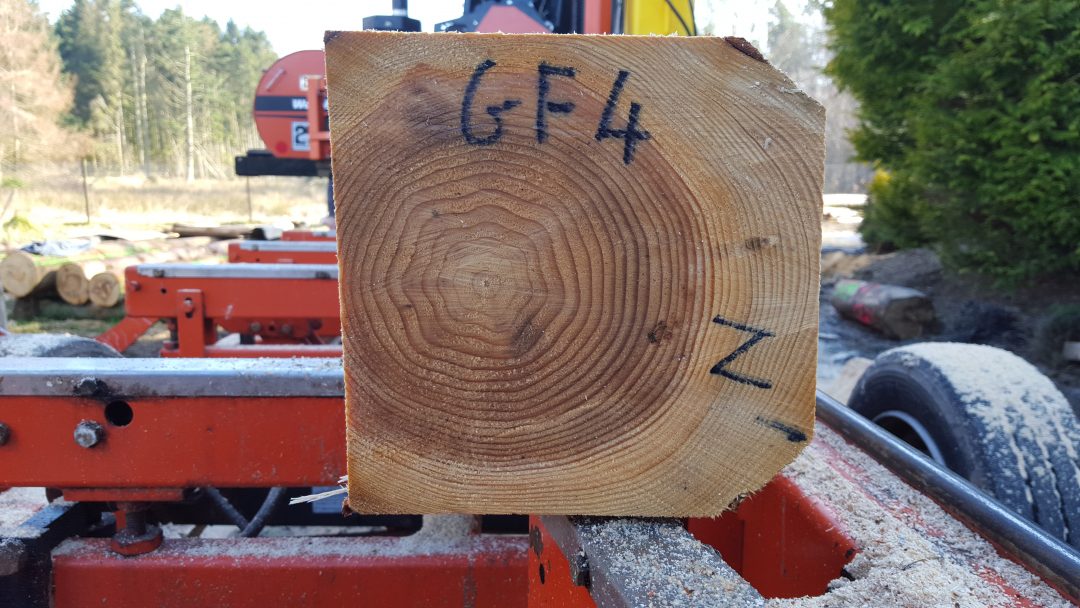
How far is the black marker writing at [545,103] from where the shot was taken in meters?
0.97

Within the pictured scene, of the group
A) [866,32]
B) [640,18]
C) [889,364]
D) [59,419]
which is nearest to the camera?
[59,419]

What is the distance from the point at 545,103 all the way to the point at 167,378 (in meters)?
1.06

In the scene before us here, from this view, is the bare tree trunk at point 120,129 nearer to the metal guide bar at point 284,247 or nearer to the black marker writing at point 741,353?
the metal guide bar at point 284,247

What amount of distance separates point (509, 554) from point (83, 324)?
9049mm

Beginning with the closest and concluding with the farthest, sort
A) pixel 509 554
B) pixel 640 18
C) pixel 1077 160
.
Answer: pixel 509 554
pixel 640 18
pixel 1077 160

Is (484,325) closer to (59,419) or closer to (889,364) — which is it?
(59,419)

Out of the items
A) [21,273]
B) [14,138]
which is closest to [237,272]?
[21,273]

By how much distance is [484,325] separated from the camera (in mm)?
1022

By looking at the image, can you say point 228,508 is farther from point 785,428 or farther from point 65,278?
point 65,278

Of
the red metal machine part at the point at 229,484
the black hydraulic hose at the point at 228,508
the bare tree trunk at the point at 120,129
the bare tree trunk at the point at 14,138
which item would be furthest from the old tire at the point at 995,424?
the bare tree trunk at the point at 120,129

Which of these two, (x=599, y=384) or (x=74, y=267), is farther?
(x=74, y=267)

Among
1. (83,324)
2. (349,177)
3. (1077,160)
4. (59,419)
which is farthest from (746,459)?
(83,324)

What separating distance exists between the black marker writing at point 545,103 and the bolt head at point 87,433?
1175mm

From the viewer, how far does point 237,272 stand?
4203 millimetres
